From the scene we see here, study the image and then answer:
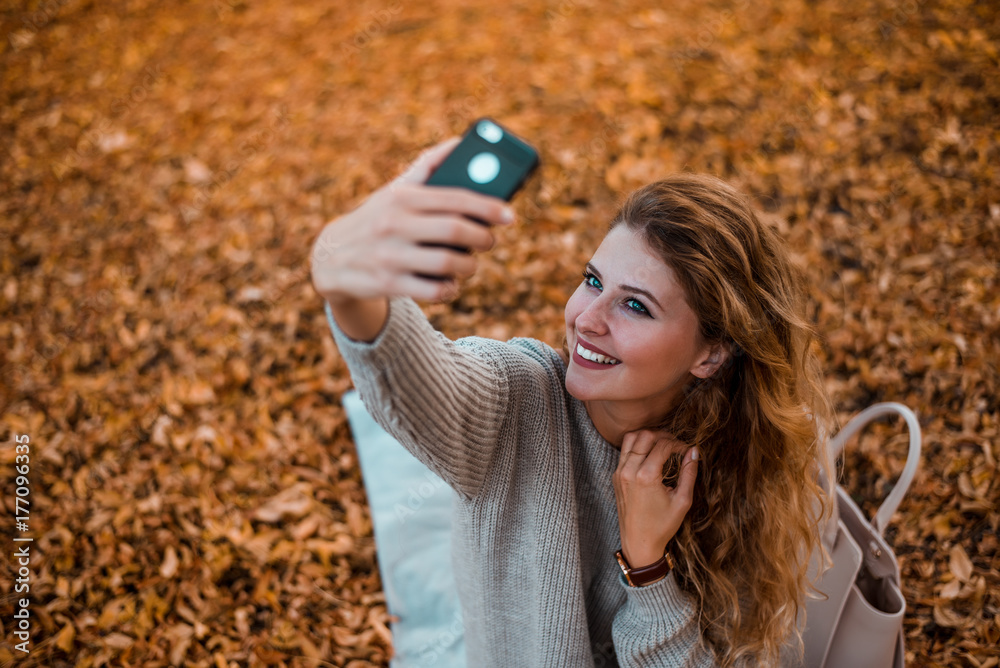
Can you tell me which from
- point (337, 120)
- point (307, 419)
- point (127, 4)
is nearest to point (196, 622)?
point (307, 419)

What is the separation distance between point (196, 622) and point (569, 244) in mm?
2533

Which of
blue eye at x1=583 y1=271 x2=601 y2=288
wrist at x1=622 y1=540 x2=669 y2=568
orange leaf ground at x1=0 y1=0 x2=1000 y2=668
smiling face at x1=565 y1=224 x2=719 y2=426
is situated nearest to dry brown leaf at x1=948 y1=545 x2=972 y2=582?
orange leaf ground at x1=0 y1=0 x2=1000 y2=668

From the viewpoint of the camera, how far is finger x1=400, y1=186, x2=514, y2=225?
0.94 m

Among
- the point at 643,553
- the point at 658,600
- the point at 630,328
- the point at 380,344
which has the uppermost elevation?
the point at 380,344

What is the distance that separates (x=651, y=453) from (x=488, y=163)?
37.1 inches

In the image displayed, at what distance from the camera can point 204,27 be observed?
5105 millimetres

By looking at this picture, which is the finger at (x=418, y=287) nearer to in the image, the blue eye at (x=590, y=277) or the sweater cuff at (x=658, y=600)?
the blue eye at (x=590, y=277)

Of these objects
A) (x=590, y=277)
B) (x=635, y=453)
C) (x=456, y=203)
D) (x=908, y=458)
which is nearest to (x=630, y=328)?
(x=590, y=277)

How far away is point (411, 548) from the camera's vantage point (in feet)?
9.04

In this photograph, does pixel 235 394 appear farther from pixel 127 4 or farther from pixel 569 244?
pixel 127 4

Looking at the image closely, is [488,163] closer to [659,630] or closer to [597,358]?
[597,358]

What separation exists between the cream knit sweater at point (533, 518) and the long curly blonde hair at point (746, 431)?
0.56 ft

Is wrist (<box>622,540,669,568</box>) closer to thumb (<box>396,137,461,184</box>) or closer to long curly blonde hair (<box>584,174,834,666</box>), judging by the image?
long curly blonde hair (<box>584,174,834,666</box>)

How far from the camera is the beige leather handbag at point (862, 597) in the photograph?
74.3 inches
